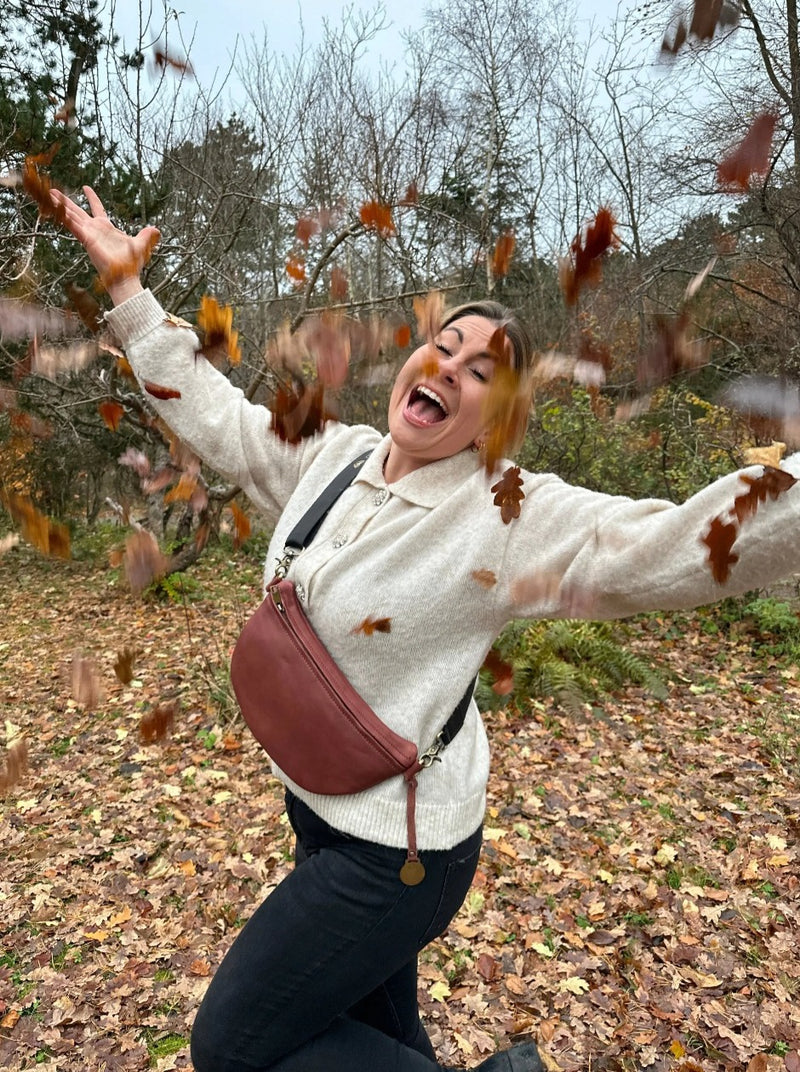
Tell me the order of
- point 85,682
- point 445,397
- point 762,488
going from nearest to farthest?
point 762,488
point 445,397
point 85,682

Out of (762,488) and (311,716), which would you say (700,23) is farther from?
(311,716)

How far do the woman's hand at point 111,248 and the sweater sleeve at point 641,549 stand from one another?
119 centimetres

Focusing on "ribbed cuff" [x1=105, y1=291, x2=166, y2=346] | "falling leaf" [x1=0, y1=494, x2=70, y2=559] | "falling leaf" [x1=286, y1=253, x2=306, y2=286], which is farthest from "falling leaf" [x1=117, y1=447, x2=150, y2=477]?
"ribbed cuff" [x1=105, y1=291, x2=166, y2=346]

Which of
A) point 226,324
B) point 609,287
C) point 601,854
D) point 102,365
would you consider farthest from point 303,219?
point 601,854

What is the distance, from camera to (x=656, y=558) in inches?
47.7

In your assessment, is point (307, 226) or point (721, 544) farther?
point (307, 226)

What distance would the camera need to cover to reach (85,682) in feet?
21.5

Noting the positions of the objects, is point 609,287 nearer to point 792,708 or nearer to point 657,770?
point 792,708

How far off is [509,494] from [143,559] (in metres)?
5.06

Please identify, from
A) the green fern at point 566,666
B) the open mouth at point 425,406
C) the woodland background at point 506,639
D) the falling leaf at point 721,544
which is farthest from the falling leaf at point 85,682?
the falling leaf at point 721,544

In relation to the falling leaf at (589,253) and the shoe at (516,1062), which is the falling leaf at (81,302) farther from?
the shoe at (516,1062)

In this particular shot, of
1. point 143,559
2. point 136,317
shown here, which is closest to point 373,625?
point 136,317

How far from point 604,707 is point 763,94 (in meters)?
5.26

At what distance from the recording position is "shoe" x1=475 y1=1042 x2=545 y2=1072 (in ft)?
6.27
